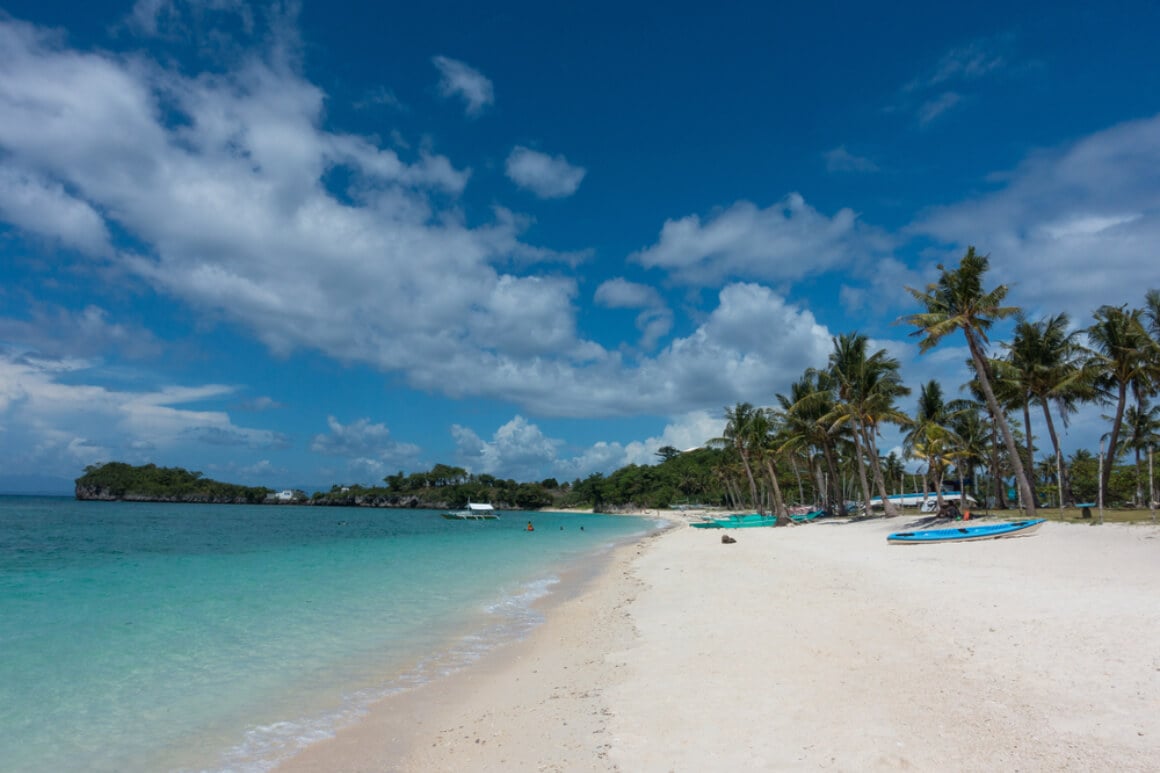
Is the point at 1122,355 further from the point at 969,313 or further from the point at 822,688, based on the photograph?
the point at 822,688

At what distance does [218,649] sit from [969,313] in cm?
2944

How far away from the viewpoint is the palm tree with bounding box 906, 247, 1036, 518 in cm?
2534

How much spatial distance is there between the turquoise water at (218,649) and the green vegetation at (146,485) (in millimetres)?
137251

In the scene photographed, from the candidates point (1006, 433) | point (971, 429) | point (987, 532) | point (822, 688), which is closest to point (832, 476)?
point (971, 429)

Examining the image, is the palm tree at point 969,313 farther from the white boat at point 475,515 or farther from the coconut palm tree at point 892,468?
the white boat at point 475,515

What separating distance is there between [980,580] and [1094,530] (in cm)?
813

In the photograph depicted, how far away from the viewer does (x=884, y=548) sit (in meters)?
20.0

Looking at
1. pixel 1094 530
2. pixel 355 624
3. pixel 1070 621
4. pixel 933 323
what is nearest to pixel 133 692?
pixel 355 624

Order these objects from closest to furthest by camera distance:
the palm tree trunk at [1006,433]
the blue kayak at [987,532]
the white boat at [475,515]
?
the blue kayak at [987,532] < the palm tree trunk at [1006,433] < the white boat at [475,515]

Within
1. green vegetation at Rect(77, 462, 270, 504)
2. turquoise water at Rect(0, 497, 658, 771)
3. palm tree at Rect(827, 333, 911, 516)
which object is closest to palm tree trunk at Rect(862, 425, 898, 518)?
palm tree at Rect(827, 333, 911, 516)

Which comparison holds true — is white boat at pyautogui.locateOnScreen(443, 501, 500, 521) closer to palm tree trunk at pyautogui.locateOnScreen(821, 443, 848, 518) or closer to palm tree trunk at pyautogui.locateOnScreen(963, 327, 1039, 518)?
palm tree trunk at pyautogui.locateOnScreen(821, 443, 848, 518)

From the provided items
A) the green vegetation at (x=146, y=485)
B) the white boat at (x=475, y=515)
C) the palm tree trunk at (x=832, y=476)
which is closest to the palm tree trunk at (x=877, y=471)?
the palm tree trunk at (x=832, y=476)

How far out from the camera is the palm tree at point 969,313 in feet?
83.1

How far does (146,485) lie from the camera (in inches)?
5349
